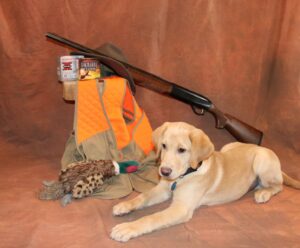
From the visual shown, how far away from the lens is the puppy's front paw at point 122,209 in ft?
7.66

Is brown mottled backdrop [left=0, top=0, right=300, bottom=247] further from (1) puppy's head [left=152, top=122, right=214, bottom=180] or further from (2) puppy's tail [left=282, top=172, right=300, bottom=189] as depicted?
(1) puppy's head [left=152, top=122, right=214, bottom=180]

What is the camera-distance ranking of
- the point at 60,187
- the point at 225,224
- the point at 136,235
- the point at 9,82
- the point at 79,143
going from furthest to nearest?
1. the point at 9,82
2. the point at 79,143
3. the point at 60,187
4. the point at 225,224
5. the point at 136,235

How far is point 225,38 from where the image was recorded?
3367 mm

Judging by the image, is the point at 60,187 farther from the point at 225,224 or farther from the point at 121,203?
the point at 225,224

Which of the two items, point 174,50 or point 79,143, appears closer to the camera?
point 79,143

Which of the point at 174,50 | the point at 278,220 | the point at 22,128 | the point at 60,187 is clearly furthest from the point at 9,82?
the point at 278,220

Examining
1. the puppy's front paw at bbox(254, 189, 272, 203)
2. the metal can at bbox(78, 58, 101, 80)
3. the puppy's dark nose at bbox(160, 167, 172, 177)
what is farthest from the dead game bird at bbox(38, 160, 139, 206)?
the puppy's front paw at bbox(254, 189, 272, 203)

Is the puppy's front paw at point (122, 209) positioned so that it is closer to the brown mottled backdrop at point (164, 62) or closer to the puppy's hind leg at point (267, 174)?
the brown mottled backdrop at point (164, 62)

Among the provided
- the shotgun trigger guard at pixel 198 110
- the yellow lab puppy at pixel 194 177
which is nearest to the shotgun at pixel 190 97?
the shotgun trigger guard at pixel 198 110

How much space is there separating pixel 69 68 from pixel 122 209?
4.00 feet

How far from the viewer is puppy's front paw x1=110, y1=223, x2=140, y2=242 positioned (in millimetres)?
2086

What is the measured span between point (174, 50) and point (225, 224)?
1.64 meters

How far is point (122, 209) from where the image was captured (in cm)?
234

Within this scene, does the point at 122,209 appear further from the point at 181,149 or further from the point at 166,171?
the point at 181,149
